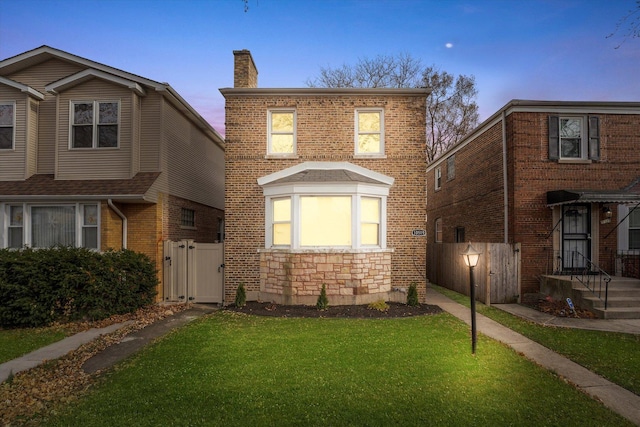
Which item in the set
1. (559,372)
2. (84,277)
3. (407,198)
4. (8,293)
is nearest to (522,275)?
(407,198)

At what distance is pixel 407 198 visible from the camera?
36.9 ft

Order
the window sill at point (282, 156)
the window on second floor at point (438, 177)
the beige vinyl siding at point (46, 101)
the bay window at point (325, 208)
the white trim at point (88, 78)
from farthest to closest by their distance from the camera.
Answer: the window on second floor at point (438, 177) < the beige vinyl siding at point (46, 101) < the window sill at point (282, 156) < the white trim at point (88, 78) < the bay window at point (325, 208)

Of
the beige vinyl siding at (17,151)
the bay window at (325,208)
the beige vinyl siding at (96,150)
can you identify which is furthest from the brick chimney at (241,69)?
the beige vinyl siding at (17,151)

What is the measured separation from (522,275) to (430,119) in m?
17.3

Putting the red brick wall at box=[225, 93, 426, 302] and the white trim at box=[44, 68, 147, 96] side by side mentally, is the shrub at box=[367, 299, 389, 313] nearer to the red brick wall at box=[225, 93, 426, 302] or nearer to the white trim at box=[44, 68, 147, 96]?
the red brick wall at box=[225, 93, 426, 302]

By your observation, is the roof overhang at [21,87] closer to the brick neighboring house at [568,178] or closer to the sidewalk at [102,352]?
the sidewalk at [102,352]

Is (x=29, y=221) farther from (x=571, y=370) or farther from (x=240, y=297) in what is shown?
(x=571, y=370)

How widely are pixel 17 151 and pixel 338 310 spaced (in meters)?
11.1

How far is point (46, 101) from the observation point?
11.9 meters

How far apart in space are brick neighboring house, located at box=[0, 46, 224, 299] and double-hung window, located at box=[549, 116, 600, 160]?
12.0 metres

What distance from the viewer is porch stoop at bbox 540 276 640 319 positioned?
365 inches

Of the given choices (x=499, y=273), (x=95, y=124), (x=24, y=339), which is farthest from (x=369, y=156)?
(x=24, y=339)

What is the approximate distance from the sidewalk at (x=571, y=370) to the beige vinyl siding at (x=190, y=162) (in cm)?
976

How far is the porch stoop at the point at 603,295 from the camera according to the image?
927 cm
